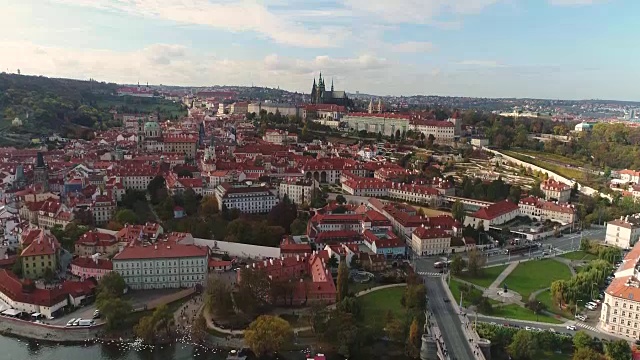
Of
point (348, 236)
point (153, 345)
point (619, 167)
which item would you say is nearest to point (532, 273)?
point (348, 236)

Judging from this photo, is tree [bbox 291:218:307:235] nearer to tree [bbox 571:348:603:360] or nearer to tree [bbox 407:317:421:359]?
tree [bbox 407:317:421:359]

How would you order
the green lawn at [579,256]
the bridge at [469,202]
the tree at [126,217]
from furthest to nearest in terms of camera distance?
1. the bridge at [469,202]
2. the tree at [126,217]
3. the green lawn at [579,256]

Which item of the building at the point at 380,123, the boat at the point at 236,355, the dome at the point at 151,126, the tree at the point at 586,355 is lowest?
the boat at the point at 236,355

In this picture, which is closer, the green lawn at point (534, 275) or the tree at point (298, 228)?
the green lawn at point (534, 275)

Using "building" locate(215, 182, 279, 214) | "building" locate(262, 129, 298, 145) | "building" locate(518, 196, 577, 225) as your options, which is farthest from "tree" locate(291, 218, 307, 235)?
"building" locate(262, 129, 298, 145)

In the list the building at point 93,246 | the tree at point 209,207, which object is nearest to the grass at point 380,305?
the building at point 93,246

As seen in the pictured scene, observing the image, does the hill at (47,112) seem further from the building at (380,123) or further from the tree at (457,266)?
the tree at (457,266)
